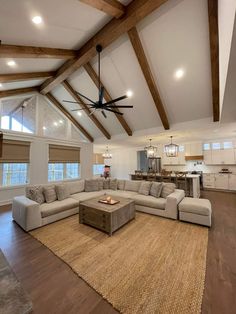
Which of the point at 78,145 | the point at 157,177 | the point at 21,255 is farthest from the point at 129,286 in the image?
the point at 78,145

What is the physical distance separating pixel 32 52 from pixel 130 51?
7.69 ft

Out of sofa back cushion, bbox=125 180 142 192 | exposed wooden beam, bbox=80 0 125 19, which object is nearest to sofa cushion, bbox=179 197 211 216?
sofa back cushion, bbox=125 180 142 192

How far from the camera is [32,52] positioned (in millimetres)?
3275

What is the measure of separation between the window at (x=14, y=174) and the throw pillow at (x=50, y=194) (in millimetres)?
2483

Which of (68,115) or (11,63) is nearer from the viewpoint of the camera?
(11,63)

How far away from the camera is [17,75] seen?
Result: 4.14 meters

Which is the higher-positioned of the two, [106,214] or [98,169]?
[98,169]

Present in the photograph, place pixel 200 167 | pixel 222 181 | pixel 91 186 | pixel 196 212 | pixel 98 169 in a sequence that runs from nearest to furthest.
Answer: pixel 196 212 → pixel 91 186 → pixel 222 181 → pixel 200 167 → pixel 98 169

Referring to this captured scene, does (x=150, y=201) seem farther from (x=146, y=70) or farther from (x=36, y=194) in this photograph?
(x=146, y=70)

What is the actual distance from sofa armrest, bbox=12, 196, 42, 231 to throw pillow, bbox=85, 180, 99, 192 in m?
1.96

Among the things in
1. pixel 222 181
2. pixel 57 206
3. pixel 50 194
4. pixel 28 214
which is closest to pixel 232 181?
pixel 222 181

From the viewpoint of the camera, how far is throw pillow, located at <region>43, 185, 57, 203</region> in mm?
3929

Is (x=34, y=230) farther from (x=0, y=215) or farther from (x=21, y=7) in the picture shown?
(x=21, y=7)

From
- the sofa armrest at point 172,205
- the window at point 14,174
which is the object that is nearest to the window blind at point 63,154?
the window at point 14,174
